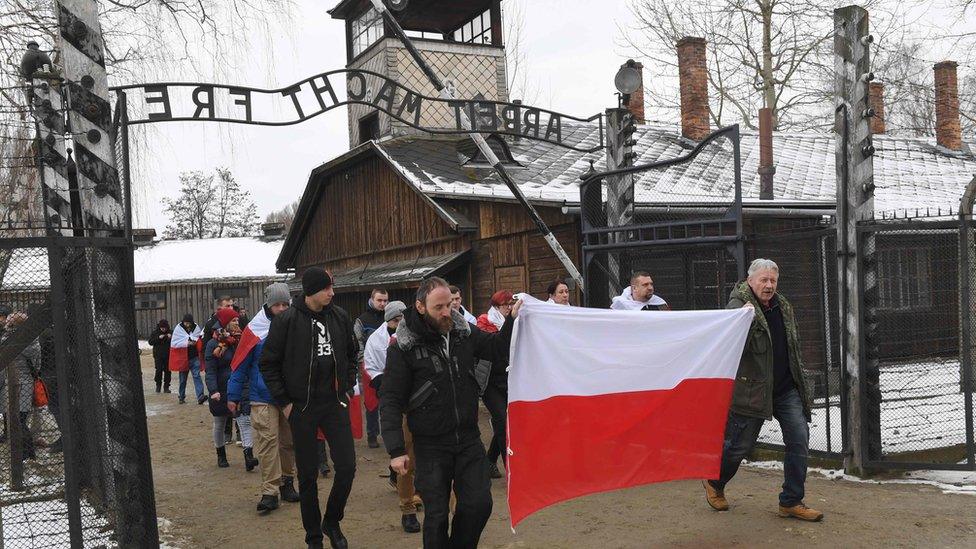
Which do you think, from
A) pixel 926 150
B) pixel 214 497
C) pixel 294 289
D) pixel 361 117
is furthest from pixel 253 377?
pixel 926 150

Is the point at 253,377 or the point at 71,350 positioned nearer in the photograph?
the point at 71,350

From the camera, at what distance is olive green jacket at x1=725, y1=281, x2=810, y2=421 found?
6543 millimetres

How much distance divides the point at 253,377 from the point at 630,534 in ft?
12.7

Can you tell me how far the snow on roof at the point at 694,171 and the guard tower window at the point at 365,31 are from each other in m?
3.45

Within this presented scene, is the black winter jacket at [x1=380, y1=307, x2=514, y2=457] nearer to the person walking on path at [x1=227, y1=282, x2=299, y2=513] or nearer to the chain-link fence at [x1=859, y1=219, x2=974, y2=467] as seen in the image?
the person walking on path at [x1=227, y1=282, x2=299, y2=513]

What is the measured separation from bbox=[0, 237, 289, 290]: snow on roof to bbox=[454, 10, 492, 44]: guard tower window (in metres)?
20.0

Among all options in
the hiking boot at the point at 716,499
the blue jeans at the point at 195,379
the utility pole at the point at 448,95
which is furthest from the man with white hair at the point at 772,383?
the blue jeans at the point at 195,379

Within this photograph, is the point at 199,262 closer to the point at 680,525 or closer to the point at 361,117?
the point at 361,117

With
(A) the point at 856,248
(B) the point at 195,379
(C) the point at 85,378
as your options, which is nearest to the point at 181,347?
(B) the point at 195,379

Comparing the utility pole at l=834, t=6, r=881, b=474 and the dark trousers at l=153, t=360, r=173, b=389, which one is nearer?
the utility pole at l=834, t=6, r=881, b=474

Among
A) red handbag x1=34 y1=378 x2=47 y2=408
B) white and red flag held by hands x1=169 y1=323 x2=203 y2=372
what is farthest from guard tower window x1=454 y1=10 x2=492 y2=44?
red handbag x1=34 y1=378 x2=47 y2=408

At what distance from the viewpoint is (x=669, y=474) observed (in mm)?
6422

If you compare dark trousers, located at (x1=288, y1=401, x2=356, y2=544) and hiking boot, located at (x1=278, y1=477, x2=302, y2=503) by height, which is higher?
dark trousers, located at (x1=288, y1=401, x2=356, y2=544)

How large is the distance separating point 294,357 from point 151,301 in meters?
37.2
